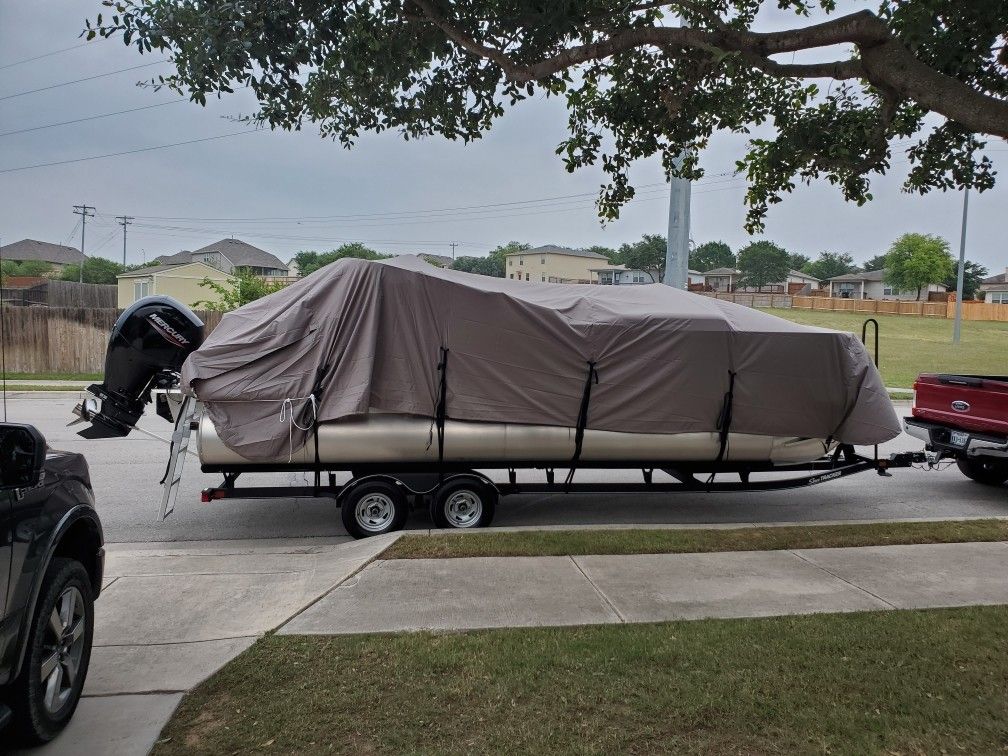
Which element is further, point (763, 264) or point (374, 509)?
point (763, 264)

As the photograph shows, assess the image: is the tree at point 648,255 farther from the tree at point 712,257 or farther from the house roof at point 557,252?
the tree at point 712,257

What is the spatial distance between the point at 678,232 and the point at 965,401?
691 centimetres

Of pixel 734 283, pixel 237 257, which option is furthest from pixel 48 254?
pixel 734 283

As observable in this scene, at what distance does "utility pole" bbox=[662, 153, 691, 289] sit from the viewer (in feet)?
50.7

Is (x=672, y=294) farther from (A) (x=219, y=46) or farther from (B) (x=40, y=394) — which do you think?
(B) (x=40, y=394)

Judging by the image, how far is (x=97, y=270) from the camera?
8719 cm

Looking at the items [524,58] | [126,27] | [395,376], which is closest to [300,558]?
[395,376]

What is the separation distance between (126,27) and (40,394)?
15143mm

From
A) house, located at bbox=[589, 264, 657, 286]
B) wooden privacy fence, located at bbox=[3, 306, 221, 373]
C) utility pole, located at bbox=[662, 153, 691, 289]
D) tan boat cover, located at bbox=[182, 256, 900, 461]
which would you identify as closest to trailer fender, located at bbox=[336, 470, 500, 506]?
tan boat cover, located at bbox=[182, 256, 900, 461]

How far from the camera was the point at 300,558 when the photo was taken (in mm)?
7023

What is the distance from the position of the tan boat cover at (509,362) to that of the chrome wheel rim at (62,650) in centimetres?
339

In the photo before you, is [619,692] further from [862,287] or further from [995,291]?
[862,287]

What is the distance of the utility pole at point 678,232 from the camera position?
15.5 metres

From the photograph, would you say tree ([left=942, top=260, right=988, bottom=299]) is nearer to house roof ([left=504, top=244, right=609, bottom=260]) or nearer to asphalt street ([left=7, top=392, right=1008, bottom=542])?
house roof ([left=504, top=244, right=609, bottom=260])
